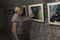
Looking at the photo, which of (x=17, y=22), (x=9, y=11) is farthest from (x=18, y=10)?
(x=9, y=11)

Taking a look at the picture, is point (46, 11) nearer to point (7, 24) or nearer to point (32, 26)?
point (32, 26)

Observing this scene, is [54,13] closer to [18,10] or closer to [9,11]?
[18,10]

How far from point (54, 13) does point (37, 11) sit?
47cm

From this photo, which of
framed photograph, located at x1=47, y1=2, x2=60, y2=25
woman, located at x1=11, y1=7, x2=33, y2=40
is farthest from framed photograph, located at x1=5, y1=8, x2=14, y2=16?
framed photograph, located at x1=47, y1=2, x2=60, y2=25

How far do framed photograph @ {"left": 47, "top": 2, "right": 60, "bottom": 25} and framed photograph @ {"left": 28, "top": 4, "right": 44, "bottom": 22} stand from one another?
216 millimetres

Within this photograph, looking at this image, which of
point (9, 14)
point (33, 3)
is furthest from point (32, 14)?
point (9, 14)

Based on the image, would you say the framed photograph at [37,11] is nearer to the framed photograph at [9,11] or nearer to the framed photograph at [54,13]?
the framed photograph at [54,13]

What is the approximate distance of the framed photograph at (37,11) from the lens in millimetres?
2373

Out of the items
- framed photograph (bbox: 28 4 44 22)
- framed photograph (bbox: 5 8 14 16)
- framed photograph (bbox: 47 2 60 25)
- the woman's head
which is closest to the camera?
framed photograph (bbox: 47 2 60 25)

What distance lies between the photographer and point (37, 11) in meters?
2.48

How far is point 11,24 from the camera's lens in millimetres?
2867

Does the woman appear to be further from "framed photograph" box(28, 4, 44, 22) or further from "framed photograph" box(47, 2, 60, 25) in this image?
"framed photograph" box(47, 2, 60, 25)

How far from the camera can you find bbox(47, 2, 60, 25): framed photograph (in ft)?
6.61

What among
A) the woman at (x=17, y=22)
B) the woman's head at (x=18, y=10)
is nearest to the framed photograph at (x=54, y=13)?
the woman at (x=17, y=22)
